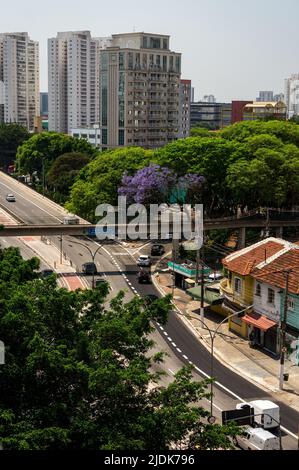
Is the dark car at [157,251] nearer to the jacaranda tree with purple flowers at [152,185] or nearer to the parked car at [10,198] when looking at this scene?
the jacaranda tree with purple flowers at [152,185]

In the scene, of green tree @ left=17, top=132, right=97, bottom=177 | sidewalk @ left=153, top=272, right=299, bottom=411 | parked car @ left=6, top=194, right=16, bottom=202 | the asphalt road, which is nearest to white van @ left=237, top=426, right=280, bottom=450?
the asphalt road

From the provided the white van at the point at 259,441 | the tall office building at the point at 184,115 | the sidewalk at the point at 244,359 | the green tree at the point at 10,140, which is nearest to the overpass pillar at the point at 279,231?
the sidewalk at the point at 244,359

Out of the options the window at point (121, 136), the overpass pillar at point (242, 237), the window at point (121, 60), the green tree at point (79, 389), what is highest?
the window at point (121, 60)

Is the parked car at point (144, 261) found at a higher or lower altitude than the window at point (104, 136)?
lower

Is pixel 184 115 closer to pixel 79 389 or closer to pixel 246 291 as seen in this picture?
pixel 246 291

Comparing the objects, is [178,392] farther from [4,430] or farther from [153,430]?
[4,430]

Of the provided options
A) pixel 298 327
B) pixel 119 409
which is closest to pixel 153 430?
pixel 119 409
